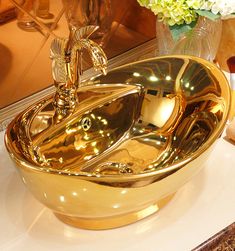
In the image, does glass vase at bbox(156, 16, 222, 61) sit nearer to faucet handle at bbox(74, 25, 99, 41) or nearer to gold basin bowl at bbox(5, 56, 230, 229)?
gold basin bowl at bbox(5, 56, 230, 229)

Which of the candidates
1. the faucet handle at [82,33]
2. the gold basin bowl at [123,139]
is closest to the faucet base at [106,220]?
the gold basin bowl at [123,139]

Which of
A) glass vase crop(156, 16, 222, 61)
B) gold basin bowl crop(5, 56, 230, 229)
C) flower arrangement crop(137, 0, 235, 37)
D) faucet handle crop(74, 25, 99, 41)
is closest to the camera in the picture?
gold basin bowl crop(5, 56, 230, 229)

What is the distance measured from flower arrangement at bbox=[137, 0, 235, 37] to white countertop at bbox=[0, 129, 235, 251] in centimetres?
35

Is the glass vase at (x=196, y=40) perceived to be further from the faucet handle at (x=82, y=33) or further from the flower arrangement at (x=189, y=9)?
the faucet handle at (x=82, y=33)

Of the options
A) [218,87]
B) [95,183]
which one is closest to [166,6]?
[218,87]

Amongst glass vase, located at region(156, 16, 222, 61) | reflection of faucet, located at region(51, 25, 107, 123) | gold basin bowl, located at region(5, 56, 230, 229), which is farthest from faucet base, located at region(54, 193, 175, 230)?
glass vase, located at region(156, 16, 222, 61)

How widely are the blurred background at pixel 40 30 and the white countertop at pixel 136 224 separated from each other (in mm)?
249

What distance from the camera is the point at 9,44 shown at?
3.49 feet

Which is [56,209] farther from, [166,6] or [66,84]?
[166,6]

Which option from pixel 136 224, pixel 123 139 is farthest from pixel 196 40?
pixel 136 224

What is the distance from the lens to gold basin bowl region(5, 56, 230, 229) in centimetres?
77

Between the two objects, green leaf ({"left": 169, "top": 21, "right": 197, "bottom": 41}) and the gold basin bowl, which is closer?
the gold basin bowl

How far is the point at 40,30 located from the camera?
112 cm

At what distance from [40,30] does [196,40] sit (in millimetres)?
381
